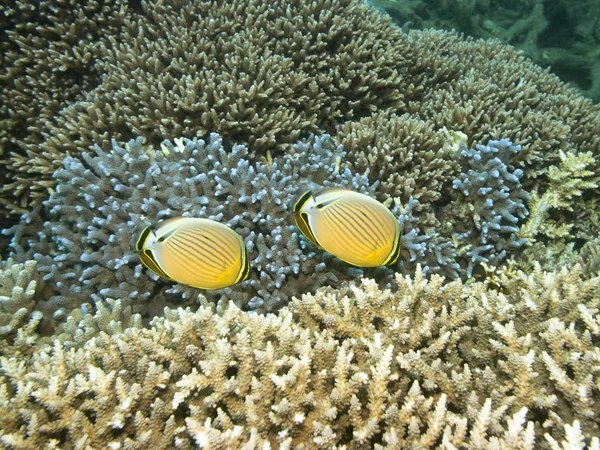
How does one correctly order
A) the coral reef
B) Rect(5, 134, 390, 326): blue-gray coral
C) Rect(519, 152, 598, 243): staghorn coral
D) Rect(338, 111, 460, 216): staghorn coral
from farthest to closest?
the coral reef → Rect(519, 152, 598, 243): staghorn coral → Rect(338, 111, 460, 216): staghorn coral → Rect(5, 134, 390, 326): blue-gray coral

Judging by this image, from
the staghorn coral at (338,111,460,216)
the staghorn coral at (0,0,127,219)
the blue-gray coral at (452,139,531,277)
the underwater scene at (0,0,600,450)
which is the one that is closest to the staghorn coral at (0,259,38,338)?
the underwater scene at (0,0,600,450)

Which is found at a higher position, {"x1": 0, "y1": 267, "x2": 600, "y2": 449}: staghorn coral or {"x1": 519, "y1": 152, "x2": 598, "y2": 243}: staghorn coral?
{"x1": 519, "y1": 152, "x2": 598, "y2": 243}: staghorn coral

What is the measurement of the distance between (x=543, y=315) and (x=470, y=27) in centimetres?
1117

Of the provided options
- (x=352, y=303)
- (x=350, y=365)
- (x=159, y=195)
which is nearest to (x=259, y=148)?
(x=159, y=195)

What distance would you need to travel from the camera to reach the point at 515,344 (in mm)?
2273

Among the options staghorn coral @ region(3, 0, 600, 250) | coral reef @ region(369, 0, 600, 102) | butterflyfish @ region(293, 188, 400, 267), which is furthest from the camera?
coral reef @ region(369, 0, 600, 102)

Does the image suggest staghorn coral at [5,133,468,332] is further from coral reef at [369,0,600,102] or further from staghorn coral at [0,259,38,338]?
coral reef at [369,0,600,102]

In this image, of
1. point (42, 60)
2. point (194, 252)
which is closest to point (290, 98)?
point (194, 252)

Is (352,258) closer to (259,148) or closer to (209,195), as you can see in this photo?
(209,195)

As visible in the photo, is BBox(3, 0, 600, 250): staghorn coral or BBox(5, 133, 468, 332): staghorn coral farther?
BBox(3, 0, 600, 250): staghorn coral

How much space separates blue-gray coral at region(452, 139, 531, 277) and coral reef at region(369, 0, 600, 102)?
25.1 feet

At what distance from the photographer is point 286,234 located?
3232 millimetres

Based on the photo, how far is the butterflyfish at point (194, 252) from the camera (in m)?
2.16

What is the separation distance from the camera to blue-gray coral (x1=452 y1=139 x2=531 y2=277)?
366cm
